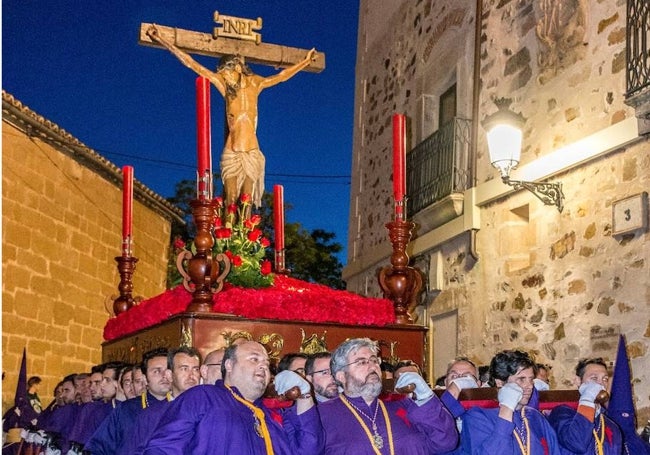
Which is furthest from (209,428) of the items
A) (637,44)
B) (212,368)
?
(637,44)

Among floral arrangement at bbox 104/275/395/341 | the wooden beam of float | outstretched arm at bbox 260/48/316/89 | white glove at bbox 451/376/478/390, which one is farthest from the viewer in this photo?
the wooden beam of float

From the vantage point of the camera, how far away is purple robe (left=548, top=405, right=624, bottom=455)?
3.63 meters

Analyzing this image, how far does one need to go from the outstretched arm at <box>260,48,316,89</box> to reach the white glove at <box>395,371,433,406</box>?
434 cm

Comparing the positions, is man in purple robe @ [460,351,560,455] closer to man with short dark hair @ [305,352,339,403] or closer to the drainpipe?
man with short dark hair @ [305,352,339,403]

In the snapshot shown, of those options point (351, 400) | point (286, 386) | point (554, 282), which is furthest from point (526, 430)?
point (554, 282)

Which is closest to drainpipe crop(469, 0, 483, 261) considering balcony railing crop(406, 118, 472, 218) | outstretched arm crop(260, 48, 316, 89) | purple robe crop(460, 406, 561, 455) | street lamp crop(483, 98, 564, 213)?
balcony railing crop(406, 118, 472, 218)

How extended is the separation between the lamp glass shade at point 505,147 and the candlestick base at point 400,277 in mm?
2059

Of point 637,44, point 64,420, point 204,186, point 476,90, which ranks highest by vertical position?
point 476,90

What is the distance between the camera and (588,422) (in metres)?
3.62

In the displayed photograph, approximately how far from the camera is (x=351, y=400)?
3.60m

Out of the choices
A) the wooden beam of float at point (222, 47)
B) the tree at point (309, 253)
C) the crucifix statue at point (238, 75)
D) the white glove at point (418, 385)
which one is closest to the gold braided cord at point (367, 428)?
the white glove at point (418, 385)

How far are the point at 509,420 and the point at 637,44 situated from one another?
3.45 metres

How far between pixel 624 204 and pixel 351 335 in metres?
2.46

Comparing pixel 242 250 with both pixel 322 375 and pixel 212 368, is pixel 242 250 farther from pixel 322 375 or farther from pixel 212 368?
pixel 322 375
